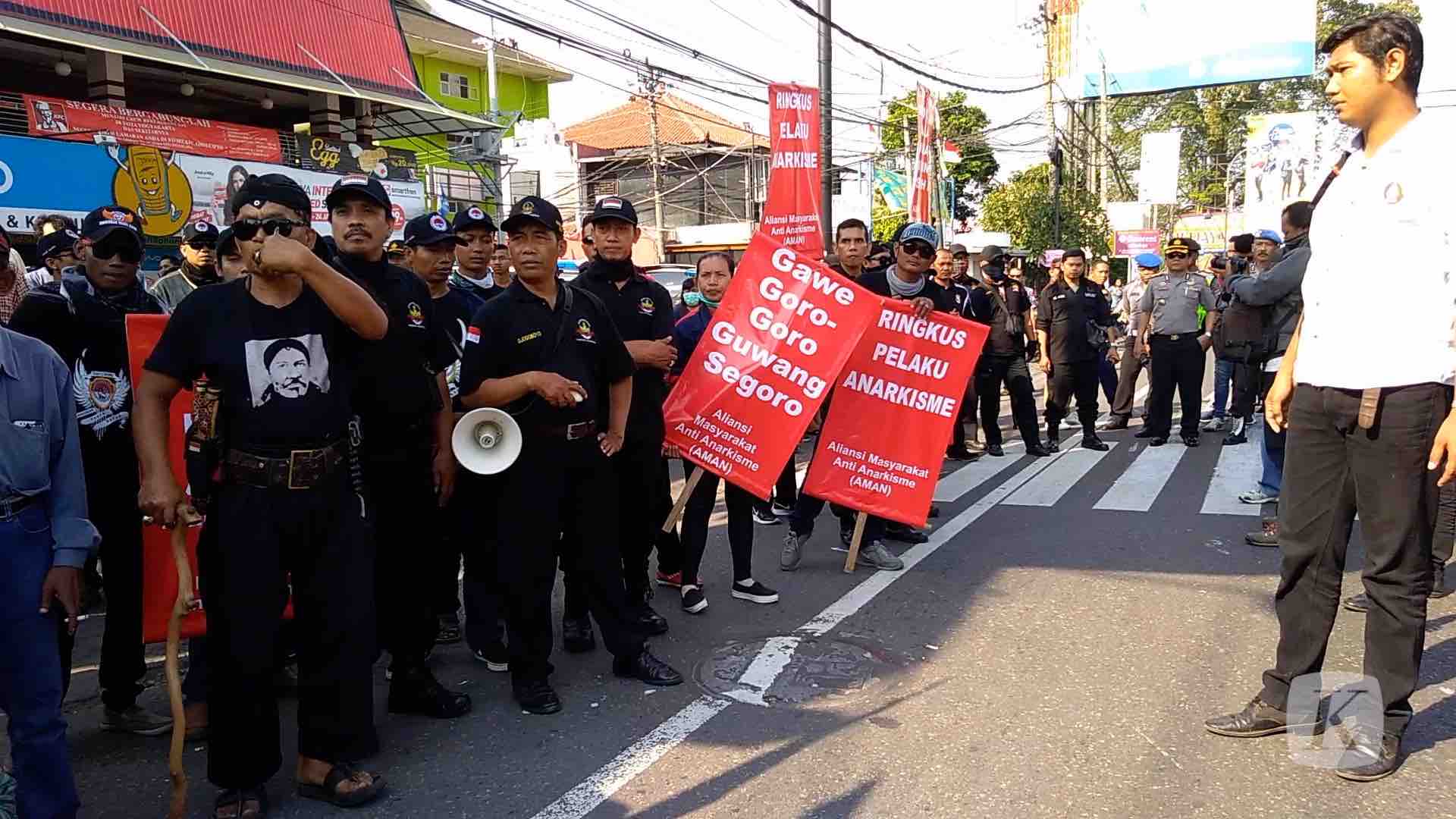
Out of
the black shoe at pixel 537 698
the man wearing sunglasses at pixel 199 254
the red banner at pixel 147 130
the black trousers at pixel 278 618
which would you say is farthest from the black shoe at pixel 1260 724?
the red banner at pixel 147 130

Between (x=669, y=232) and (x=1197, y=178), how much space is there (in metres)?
23.0

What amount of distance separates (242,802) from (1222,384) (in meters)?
11.4

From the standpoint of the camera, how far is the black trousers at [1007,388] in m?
10.2

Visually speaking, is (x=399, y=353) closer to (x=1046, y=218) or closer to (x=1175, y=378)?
(x=1175, y=378)

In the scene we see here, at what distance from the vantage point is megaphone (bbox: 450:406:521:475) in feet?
13.3

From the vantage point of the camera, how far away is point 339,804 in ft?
11.0

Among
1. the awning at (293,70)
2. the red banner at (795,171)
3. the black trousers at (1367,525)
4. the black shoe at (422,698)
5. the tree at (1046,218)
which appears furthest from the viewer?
the tree at (1046,218)

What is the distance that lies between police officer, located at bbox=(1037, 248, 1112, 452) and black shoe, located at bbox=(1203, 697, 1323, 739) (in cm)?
708

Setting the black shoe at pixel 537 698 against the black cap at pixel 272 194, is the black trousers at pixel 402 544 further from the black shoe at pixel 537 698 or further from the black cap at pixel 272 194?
the black cap at pixel 272 194

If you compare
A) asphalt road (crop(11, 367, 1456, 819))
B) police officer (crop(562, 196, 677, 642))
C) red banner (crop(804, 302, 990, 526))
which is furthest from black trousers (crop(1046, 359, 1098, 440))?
police officer (crop(562, 196, 677, 642))

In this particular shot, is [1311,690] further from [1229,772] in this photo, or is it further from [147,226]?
[147,226]

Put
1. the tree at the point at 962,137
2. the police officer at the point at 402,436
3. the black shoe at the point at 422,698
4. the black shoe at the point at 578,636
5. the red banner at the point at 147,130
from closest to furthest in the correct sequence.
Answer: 1. the police officer at the point at 402,436
2. the black shoe at the point at 422,698
3. the black shoe at the point at 578,636
4. the red banner at the point at 147,130
5. the tree at the point at 962,137

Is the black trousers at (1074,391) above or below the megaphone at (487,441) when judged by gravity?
below

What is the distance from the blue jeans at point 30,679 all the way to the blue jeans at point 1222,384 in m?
11.7
